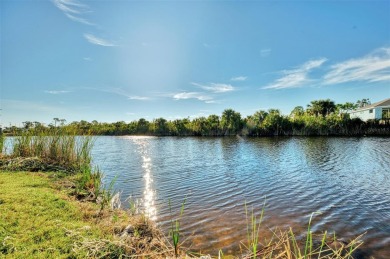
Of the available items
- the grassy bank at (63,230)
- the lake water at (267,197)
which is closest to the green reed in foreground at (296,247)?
the lake water at (267,197)

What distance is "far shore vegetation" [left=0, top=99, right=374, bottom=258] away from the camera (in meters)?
3.76

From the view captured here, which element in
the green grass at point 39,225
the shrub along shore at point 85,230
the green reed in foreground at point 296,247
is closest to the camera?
the green reed in foreground at point 296,247

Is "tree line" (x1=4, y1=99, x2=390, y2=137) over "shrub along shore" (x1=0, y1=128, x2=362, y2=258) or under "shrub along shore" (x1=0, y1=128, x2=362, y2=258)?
over

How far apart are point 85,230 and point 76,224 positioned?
0.39 meters

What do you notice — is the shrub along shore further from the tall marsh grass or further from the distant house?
the distant house

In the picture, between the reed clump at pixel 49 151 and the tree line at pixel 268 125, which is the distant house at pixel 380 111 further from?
the reed clump at pixel 49 151

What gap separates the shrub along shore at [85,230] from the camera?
372cm

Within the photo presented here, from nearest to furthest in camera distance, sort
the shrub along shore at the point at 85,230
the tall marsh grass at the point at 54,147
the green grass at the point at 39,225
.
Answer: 1. the shrub along shore at the point at 85,230
2. the green grass at the point at 39,225
3. the tall marsh grass at the point at 54,147

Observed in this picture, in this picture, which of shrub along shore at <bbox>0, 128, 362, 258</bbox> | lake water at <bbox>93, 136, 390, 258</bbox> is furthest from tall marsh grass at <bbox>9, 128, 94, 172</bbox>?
lake water at <bbox>93, 136, 390, 258</bbox>

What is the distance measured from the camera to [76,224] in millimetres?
4863

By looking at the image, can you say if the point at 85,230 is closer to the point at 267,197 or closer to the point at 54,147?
the point at 267,197

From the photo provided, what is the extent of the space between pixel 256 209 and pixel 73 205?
5598 millimetres

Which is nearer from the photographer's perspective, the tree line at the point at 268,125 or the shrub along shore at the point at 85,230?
the shrub along shore at the point at 85,230

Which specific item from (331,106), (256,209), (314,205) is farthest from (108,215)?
(331,106)
